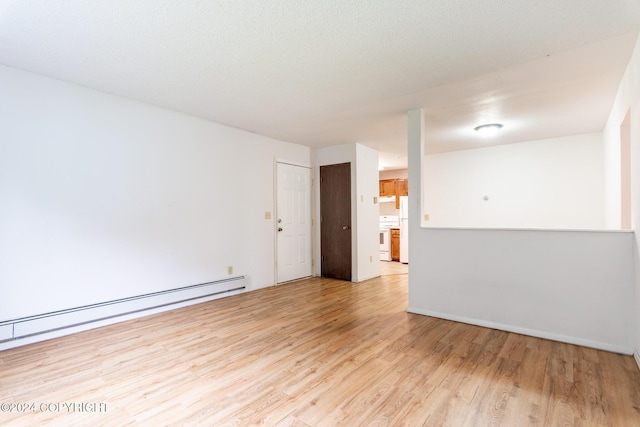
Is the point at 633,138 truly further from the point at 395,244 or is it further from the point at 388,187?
the point at 388,187

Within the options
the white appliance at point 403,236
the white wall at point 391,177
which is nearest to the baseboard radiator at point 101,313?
the white appliance at point 403,236

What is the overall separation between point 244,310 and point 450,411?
2.57m

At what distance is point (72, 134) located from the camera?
2.99 m

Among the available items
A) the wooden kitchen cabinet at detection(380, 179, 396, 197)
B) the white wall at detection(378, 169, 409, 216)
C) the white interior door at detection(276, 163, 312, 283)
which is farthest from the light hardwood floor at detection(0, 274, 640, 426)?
the white wall at detection(378, 169, 409, 216)

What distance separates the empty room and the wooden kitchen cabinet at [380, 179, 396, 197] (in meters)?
3.16

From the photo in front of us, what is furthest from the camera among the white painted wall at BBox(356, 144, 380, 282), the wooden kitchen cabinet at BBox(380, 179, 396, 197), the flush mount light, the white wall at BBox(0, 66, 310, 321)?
the wooden kitchen cabinet at BBox(380, 179, 396, 197)

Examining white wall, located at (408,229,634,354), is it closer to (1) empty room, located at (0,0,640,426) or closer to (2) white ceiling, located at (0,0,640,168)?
(1) empty room, located at (0,0,640,426)

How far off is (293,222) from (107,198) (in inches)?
112

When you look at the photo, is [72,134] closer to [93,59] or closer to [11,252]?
A: [93,59]

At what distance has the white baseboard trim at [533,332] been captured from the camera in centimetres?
257

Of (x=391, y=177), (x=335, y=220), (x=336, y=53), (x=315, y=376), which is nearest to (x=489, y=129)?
(x=335, y=220)

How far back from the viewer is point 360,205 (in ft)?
17.4

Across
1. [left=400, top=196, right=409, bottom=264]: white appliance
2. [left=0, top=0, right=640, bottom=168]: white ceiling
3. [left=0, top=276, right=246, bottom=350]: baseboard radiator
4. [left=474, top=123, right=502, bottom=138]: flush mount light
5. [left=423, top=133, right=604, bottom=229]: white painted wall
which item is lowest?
[left=0, top=276, right=246, bottom=350]: baseboard radiator

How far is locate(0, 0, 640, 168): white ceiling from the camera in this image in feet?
6.38
